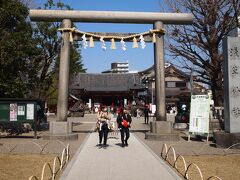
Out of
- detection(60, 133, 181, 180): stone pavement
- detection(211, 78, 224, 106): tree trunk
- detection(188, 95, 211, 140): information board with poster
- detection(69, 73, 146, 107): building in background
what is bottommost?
detection(60, 133, 181, 180): stone pavement

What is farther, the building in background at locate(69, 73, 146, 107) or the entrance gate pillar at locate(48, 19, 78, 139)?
the building in background at locate(69, 73, 146, 107)

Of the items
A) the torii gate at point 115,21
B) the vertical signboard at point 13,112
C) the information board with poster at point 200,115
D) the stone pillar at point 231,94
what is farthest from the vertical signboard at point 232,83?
the vertical signboard at point 13,112

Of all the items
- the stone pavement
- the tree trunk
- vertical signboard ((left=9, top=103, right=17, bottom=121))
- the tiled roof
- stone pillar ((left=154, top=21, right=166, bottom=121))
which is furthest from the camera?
the tiled roof

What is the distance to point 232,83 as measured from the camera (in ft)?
49.6

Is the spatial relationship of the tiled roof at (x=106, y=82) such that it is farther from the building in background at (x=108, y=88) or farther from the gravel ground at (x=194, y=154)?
the gravel ground at (x=194, y=154)

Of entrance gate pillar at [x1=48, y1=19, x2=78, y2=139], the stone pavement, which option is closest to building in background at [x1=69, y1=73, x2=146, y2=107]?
entrance gate pillar at [x1=48, y1=19, x2=78, y2=139]

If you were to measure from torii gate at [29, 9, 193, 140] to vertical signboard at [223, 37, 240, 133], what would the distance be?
374 centimetres

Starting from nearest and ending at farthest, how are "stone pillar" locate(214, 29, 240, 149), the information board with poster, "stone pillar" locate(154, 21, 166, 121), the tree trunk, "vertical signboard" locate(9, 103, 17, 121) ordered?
"stone pillar" locate(214, 29, 240, 149), the information board with poster, "stone pillar" locate(154, 21, 166, 121), "vertical signboard" locate(9, 103, 17, 121), the tree trunk

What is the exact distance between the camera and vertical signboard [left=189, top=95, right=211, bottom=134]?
675 inches

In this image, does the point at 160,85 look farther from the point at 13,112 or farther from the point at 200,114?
the point at 13,112

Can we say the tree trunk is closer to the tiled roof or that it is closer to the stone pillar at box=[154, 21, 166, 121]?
the stone pillar at box=[154, 21, 166, 121]

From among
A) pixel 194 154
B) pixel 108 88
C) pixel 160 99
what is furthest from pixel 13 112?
pixel 108 88

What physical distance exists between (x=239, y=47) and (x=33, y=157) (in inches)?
382

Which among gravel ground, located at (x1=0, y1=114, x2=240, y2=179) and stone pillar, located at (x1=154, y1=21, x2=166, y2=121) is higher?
stone pillar, located at (x1=154, y1=21, x2=166, y2=121)
